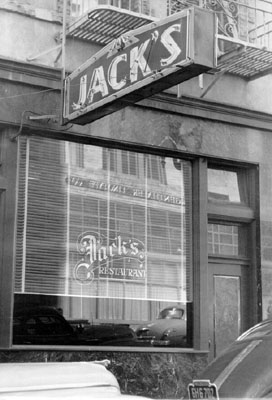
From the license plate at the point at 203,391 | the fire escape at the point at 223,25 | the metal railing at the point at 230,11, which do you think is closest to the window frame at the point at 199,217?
the fire escape at the point at 223,25

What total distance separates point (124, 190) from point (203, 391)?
659 cm

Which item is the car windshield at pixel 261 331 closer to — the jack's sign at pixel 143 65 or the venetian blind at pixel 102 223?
the jack's sign at pixel 143 65

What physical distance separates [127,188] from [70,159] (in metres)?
0.99

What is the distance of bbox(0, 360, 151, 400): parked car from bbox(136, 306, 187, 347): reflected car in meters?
6.64

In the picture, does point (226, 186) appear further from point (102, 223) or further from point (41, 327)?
point (41, 327)

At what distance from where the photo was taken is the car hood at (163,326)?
1021cm

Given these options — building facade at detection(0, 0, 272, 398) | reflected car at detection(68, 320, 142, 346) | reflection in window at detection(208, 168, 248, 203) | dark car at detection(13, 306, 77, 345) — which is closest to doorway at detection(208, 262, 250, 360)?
building facade at detection(0, 0, 272, 398)

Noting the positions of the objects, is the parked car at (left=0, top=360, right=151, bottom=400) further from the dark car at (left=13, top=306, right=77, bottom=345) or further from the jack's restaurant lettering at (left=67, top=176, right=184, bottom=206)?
the jack's restaurant lettering at (left=67, top=176, right=184, bottom=206)

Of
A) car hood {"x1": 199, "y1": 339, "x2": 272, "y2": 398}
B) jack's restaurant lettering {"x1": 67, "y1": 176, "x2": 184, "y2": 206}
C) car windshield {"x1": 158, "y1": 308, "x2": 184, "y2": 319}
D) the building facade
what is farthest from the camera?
car windshield {"x1": 158, "y1": 308, "x2": 184, "y2": 319}

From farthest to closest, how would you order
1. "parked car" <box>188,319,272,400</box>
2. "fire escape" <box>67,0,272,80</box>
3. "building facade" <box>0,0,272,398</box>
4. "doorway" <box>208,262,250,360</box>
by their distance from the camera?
"doorway" <box>208,262,250,360</box> → "fire escape" <box>67,0,272,80</box> → "building facade" <box>0,0,272,398</box> → "parked car" <box>188,319,272,400</box>

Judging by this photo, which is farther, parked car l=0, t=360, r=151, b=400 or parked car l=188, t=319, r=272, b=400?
parked car l=188, t=319, r=272, b=400

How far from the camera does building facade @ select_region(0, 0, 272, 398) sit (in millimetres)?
9398

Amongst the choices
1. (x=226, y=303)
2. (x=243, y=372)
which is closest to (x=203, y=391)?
(x=243, y=372)

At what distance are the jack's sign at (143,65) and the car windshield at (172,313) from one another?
127 inches
